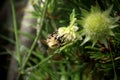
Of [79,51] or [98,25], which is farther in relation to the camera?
[79,51]

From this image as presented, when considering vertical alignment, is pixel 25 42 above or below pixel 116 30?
above

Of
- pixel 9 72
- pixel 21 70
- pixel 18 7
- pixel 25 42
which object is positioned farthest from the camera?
pixel 18 7

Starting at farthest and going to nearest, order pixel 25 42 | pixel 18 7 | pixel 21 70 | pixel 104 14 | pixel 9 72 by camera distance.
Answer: pixel 18 7
pixel 9 72
pixel 25 42
pixel 21 70
pixel 104 14

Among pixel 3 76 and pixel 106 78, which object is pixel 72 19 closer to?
pixel 106 78

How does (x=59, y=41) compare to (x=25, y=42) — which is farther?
(x=25, y=42)

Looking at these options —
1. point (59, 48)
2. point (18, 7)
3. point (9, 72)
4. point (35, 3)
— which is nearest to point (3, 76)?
point (9, 72)

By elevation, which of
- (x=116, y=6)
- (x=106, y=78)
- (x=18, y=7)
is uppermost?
(x=18, y=7)
